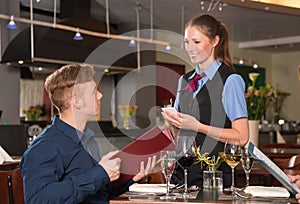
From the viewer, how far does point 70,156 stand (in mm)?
2209

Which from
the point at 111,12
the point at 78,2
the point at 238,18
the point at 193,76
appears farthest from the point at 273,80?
the point at 193,76

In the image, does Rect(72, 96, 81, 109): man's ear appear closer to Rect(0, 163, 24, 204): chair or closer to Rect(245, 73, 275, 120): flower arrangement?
Rect(0, 163, 24, 204): chair

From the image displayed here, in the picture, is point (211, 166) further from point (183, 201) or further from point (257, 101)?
point (257, 101)

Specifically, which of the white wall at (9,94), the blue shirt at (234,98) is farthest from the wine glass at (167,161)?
the white wall at (9,94)

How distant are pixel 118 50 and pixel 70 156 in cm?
616

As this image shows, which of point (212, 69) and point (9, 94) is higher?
point (9, 94)

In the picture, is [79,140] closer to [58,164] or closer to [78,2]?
[58,164]

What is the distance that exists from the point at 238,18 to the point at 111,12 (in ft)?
7.13

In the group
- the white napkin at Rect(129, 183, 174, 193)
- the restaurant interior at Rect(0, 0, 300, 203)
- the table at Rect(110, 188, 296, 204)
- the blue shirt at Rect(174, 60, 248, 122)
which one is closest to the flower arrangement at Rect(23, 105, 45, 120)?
the restaurant interior at Rect(0, 0, 300, 203)

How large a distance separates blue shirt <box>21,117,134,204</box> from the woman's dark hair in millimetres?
800

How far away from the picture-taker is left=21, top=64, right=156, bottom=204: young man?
2.04 meters

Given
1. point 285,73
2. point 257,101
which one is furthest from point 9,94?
point 285,73

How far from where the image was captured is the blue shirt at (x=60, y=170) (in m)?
2.03

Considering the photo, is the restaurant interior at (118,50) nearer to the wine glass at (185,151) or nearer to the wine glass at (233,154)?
the wine glass at (233,154)
